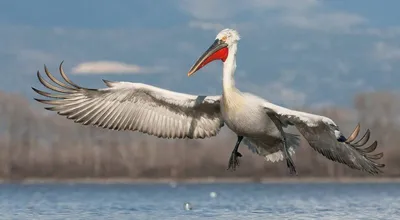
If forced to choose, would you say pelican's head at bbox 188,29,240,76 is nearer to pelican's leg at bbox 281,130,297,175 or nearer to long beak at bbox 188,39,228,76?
long beak at bbox 188,39,228,76

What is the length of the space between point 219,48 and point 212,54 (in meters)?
0.15

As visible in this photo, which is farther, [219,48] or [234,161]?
[234,161]

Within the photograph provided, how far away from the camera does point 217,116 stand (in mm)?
14016

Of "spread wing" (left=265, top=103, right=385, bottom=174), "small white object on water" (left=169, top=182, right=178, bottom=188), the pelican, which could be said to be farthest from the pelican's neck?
"small white object on water" (left=169, top=182, right=178, bottom=188)

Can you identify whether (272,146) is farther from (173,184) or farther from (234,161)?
(173,184)

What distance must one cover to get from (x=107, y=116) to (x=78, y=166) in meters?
59.1

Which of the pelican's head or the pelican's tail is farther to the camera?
the pelican's tail

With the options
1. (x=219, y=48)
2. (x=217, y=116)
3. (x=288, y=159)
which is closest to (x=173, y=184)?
(x=217, y=116)

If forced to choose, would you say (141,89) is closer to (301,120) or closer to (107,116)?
(107,116)

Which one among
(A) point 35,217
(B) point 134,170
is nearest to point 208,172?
(B) point 134,170

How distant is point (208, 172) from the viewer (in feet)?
238

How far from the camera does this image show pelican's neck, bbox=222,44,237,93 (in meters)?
12.6

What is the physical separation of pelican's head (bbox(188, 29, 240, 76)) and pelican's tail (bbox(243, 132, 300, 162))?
1.47m

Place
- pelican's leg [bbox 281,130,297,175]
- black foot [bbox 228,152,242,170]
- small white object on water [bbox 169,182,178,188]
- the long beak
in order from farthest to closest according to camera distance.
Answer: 1. small white object on water [bbox 169,182,178,188]
2. black foot [bbox 228,152,242,170]
3. the long beak
4. pelican's leg [bbox 281,130,297,175]
